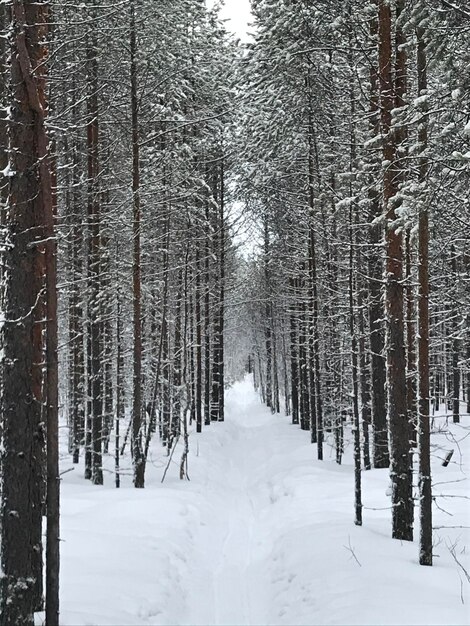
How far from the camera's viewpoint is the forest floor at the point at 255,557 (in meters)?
6.39

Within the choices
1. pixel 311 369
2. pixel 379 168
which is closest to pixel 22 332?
pixel 379 168

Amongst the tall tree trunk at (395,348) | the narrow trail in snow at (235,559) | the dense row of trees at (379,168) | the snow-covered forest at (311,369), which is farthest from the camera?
the tall tree trunk at (395,348)

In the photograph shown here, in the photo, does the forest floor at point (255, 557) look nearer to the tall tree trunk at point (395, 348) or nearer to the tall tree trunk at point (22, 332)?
the tall tree trunk at point (395, 348)

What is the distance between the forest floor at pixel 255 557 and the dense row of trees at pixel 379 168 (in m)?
0.80

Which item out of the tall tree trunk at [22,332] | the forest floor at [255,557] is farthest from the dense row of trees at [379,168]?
the tall tree trunk at [22,332]

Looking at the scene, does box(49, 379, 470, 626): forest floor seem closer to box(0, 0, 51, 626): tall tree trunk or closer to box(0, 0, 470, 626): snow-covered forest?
box(0, 0, 470, 626): snow-covered forest

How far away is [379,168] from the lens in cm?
959

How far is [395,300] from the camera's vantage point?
8.69 m

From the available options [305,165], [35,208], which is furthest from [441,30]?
[305,165]

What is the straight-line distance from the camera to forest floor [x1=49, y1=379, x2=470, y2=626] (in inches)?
251

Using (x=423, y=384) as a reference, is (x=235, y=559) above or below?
below

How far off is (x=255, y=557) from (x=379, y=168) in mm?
7250

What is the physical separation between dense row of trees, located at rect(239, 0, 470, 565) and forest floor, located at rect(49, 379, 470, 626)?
80cm

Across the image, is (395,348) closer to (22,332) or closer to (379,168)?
(379,168)
